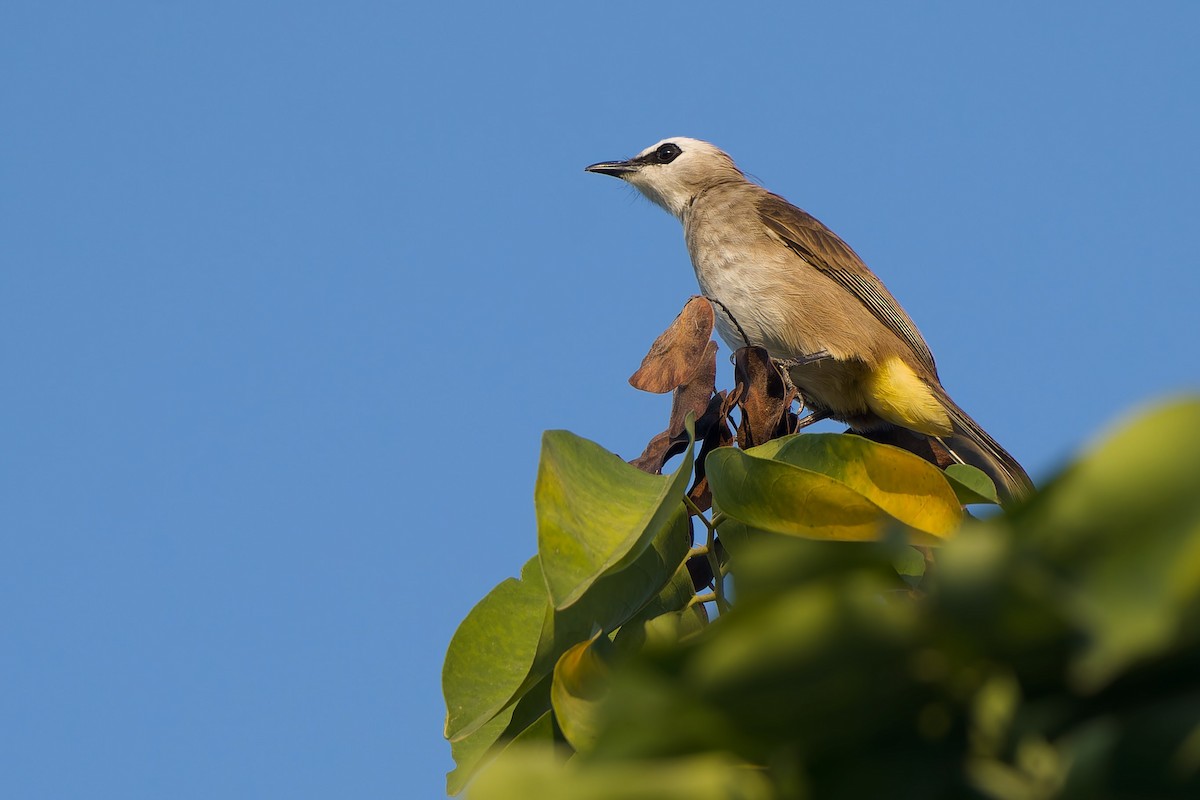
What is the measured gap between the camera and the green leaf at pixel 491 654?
81.7 inches

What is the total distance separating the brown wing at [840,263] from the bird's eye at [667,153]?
45.9 inches

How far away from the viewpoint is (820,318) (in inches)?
259

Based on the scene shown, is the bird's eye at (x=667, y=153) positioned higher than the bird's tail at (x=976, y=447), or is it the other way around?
the bird's eye at (x=667, y=153)

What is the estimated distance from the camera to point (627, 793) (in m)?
0.73

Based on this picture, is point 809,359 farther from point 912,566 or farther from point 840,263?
point 912,566

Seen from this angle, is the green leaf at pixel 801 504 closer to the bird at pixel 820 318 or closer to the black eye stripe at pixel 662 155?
the bird at pixel 820 318

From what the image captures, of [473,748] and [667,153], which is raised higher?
[667,153]

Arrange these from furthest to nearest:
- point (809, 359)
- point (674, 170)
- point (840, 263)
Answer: point (674, 170), point (840, 263), point (809, 359)

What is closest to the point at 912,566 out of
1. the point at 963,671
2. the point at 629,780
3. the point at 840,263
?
the point at 963,671

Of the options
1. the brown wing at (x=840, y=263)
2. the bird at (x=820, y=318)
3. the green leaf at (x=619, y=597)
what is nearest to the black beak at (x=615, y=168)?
the bird at (x=820, y=318)

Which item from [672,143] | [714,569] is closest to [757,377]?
[714,569]

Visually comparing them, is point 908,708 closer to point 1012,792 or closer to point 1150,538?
point 1012,792

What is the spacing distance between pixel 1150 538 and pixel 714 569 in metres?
1.57

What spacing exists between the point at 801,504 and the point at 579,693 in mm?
424
